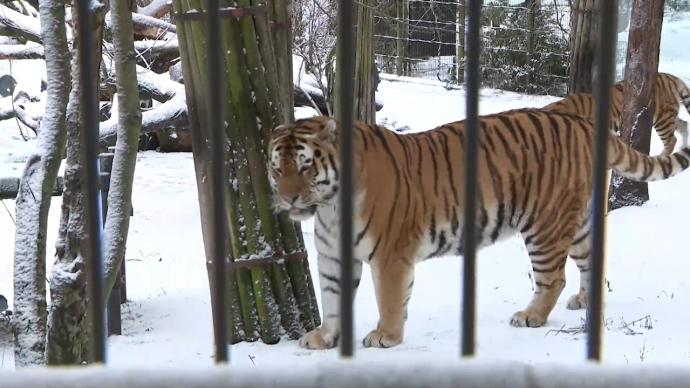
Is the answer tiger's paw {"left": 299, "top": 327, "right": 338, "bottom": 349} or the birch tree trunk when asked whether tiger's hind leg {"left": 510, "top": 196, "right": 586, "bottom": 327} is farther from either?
the birch tree trunk

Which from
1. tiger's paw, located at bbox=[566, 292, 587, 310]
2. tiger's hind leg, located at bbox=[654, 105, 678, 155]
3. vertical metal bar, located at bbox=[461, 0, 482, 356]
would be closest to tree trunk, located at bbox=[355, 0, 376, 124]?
tiger's hind leg, located at bbox=[654, 105, 678, 155]

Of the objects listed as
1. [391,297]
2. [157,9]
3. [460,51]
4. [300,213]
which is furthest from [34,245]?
[460,51]

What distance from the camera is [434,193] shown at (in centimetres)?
461

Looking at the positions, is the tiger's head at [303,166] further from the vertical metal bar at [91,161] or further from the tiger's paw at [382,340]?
the vertical metal bar at [91,161]

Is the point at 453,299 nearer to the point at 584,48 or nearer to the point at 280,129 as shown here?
the point at 280,129

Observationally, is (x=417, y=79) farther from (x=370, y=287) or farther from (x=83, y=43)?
(x=83, y=43)

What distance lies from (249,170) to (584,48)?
13.2ft

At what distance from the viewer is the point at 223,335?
1.44 m

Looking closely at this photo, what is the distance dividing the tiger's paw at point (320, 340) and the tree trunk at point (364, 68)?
4.06 meters

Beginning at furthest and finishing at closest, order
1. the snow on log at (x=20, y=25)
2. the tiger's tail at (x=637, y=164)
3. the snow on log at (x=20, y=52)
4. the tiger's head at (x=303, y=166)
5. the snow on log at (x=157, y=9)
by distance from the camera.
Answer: the snow on log at (x=157, y=9)
the snow on log at (x=20, y=52)
the snow on log at (x=20, y=25)
the tiger's tail at (x=637, y=164)
the tiger's head at (x=303, y=166)

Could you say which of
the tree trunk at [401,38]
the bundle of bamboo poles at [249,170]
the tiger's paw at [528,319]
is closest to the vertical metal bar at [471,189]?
the bundle of bamboo poles at [249,170]

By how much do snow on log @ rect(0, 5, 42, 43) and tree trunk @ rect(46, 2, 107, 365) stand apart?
7.52ft

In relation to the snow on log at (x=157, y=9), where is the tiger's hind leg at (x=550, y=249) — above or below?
below

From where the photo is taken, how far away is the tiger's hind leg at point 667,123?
7.84 metres
